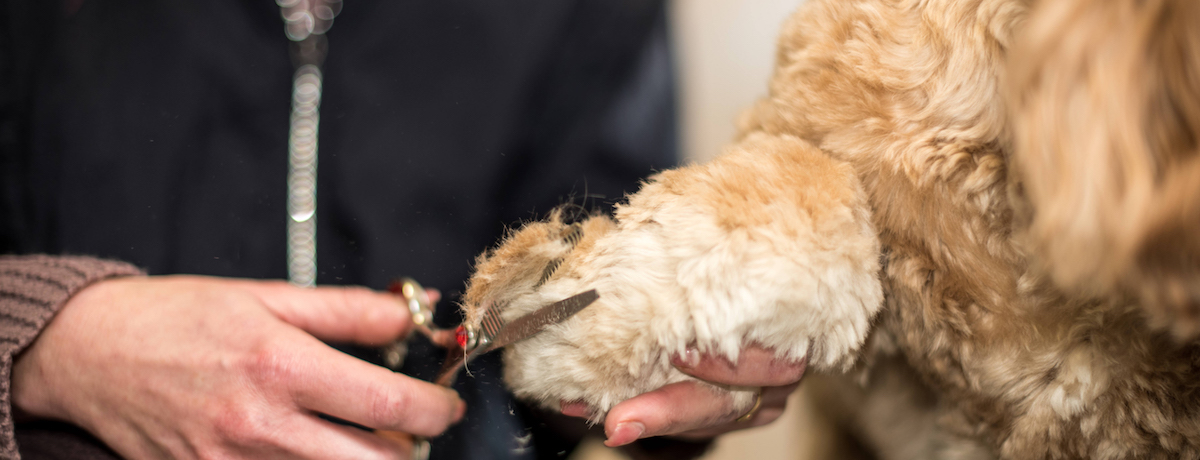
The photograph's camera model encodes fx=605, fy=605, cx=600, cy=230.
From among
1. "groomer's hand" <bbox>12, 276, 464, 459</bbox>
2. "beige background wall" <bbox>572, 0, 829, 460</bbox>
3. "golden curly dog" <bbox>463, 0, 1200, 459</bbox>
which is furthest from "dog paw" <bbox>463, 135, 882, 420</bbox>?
"beige background wall" <bbox>572, 0, 829, 460</bbox>

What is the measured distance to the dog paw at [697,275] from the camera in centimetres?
26

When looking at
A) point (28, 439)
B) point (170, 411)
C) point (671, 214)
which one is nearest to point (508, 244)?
point (671, 214)

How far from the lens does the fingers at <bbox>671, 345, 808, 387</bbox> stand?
0.28 meters

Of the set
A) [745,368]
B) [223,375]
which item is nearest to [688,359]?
[745,368]

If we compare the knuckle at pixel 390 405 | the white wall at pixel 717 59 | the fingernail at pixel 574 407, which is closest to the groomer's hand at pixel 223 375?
the knuckle at pixel 390 405

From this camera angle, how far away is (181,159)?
572mm

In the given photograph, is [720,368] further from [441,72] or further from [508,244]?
[441,72]

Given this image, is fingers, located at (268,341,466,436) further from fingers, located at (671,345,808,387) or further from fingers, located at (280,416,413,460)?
fingers, located at (671,345,808,387)

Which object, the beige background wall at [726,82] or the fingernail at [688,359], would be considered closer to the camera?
the fingernail at [688,359]

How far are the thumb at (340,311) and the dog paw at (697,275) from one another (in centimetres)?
14

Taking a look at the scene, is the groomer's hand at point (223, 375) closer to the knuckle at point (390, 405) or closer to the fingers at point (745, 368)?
the knuckle at point (390, 405)

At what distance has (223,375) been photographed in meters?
0.38

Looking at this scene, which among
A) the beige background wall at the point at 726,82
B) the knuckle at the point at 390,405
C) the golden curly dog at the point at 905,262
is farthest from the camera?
Result: the beige background wall at the point at 726,82

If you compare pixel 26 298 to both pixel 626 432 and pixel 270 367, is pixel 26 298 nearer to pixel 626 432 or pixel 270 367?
pixel 270 367
